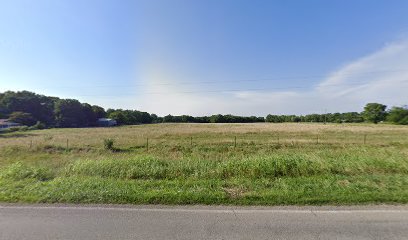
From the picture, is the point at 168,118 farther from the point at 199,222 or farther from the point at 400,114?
the point at 199,222

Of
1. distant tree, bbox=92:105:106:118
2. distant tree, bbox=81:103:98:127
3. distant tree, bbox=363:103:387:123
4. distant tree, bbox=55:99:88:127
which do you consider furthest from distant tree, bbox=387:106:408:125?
distant tree, bbox=92:105:106:118

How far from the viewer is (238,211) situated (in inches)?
173

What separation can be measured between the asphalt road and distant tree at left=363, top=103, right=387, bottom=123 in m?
111

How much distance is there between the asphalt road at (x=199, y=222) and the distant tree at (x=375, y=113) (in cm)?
11101

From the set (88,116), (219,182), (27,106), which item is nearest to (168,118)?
(88,116)

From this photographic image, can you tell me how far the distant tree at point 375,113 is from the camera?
9176cm

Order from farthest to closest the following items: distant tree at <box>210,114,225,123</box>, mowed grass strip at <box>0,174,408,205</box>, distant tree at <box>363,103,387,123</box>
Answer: distant tree at <box>210,114,225,123</box>, distant tree at <box>363,103,387,123</box>, mowed grass strip at <box>0,174,408,205</box>

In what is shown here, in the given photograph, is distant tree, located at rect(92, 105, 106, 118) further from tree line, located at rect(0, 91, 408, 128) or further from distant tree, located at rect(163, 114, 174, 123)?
distant tree, located at rect(163, 114, 174, 123)

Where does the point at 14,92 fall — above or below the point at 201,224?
above

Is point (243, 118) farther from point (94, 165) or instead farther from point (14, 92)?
point (14, 92)

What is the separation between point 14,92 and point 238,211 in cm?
13638

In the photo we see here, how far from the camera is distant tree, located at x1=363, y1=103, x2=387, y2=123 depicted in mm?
91762

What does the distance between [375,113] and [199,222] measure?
385 ft

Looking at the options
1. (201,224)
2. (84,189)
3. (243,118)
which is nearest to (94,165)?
(84,189)
